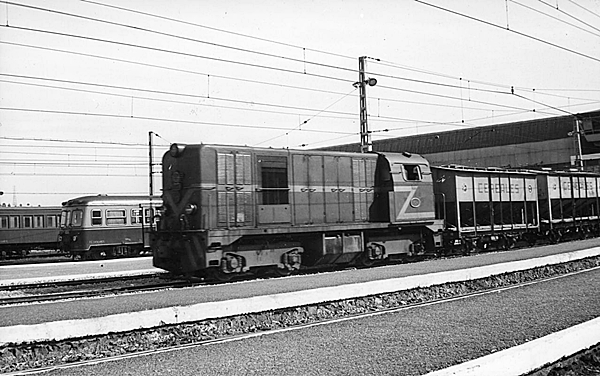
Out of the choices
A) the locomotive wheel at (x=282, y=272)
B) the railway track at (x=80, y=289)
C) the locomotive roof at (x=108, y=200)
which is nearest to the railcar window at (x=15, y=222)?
the locomotive roof at (x=108, y=200)

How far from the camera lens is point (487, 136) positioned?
53.6 m

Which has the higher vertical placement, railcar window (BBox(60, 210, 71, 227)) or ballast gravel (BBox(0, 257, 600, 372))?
railcar window (BBox(60, 210, 71, 227))

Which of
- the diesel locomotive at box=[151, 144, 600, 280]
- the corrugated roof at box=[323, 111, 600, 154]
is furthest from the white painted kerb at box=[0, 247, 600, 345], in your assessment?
the corrugated roof at box=[323, 111, 600, 154]

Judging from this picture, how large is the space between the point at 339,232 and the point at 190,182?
450cm

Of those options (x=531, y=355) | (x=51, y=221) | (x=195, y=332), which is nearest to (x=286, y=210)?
(x=195, y=332)

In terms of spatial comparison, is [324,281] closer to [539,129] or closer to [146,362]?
[146,362]

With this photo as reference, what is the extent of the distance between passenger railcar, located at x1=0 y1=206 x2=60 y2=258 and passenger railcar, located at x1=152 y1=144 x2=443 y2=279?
19216 mm

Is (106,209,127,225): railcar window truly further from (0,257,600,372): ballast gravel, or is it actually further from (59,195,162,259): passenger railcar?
(0,257,600,372): ballast gravel

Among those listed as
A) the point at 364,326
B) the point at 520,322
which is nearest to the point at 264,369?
the point at 364,326

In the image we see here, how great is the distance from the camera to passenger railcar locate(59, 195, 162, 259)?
25.6m

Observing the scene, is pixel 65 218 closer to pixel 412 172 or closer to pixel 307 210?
pixel 307 210

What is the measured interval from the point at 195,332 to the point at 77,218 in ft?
60.8

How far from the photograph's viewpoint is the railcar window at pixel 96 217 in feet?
84.5

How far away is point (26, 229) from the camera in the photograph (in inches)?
1241
